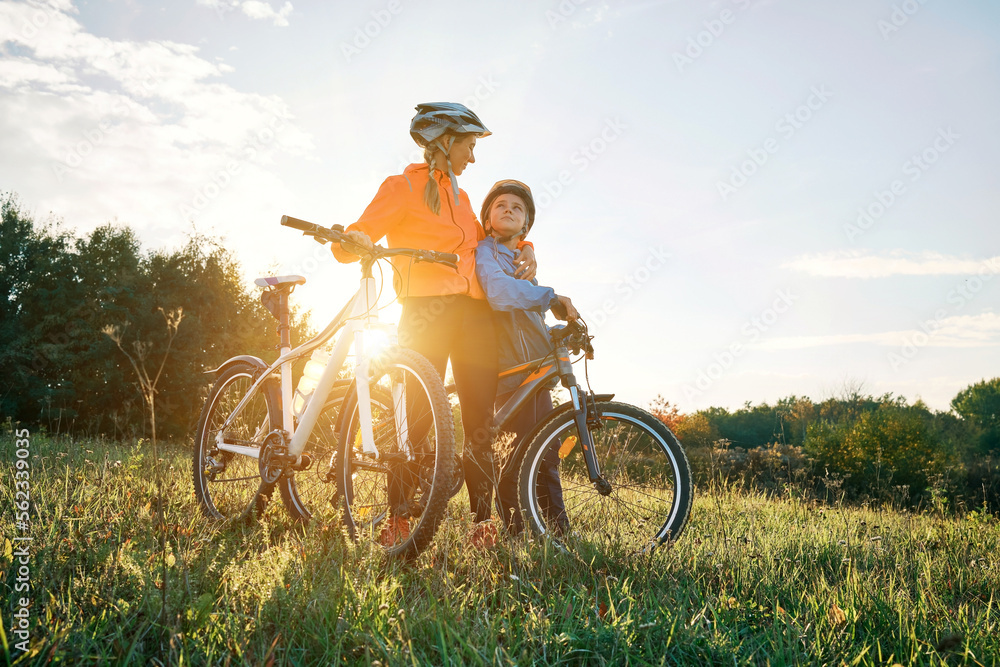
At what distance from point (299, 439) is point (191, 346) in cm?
1957

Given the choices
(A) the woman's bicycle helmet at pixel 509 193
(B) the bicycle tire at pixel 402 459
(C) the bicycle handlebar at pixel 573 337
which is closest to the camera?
(B) the bicycle tire at pixel 402 459

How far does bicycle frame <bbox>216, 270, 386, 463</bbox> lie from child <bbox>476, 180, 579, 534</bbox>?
2.15 ft

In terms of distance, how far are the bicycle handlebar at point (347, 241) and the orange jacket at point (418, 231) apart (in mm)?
165

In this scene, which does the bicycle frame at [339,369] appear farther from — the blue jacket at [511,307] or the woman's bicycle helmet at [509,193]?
the woman's bicycle helmet at [509,193]

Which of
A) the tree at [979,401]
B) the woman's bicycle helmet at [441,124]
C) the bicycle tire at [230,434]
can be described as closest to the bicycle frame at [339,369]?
the bicycle tire at [230,434]

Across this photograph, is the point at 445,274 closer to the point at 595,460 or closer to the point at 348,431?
the point at 348,431

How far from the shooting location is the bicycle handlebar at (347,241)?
2770 mm

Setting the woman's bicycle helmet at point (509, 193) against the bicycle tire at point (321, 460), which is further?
the woman's bicycle helmet at point (509, 193)

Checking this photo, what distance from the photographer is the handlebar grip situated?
274 centimetres

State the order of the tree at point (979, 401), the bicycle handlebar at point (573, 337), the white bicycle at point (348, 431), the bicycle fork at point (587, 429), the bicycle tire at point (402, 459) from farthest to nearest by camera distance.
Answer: the tree at point (979, 401) → the bicycle handlebar at point (573, 337) → the bicycle fork at point (587, 429) → the white bicycle at point (348, 431) → the bicycle tire at point (402, 459)

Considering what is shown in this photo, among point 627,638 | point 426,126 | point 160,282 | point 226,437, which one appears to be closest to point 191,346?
point 160,282

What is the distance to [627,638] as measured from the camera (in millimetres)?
1666

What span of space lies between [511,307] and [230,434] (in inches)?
86.5

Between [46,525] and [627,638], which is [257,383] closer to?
[46,525]
